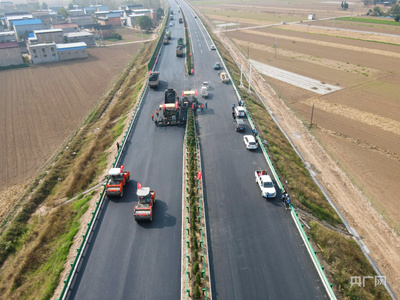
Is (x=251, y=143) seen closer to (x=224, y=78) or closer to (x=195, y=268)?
(x=195, y=268)

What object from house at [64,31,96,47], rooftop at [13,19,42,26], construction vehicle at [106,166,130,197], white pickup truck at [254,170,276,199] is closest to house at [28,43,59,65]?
house at [64,31,96,47]

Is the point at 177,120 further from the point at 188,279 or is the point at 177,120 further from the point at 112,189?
the point at 188,279

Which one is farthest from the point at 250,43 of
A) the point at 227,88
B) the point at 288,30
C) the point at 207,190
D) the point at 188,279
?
the point at 188,279

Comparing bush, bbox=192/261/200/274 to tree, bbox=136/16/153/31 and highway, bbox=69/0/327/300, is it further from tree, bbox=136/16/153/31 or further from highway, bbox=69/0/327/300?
tree, bbox=136/16/153/31

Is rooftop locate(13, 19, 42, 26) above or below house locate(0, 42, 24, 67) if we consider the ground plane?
above

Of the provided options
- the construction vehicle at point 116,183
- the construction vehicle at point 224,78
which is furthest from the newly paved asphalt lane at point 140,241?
the construction vehicle at point 224,78

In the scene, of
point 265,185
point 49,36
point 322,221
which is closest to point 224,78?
point 265,185

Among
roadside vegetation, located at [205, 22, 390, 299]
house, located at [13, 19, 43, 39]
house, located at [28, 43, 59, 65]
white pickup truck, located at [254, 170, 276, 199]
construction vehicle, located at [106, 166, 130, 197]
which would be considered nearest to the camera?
roadside vegetation, located at [205, 22, 390, 299]
